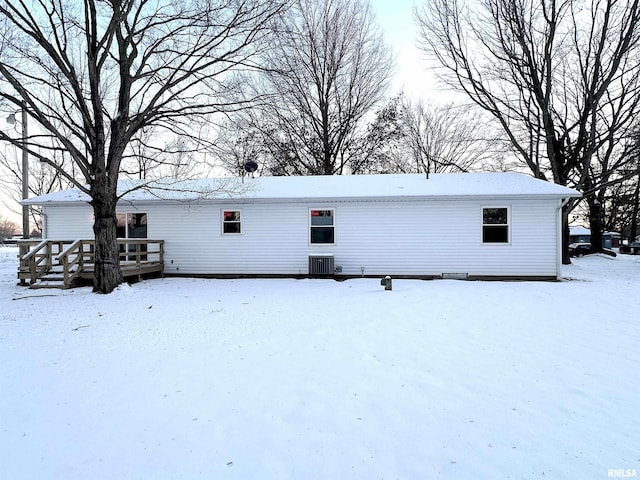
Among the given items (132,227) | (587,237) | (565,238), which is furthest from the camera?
(587,237)

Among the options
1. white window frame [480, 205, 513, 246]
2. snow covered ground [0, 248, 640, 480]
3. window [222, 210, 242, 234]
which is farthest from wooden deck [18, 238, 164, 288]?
white window frame [480, 205, 513, 246]

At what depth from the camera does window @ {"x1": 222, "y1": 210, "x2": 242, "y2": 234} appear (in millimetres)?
12289

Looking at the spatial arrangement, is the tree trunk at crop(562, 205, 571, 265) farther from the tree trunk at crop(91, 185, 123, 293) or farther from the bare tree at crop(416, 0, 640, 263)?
the tree trunk at crop(91, 185, 123, 293)

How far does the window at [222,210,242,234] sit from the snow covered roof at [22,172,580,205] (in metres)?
0.62

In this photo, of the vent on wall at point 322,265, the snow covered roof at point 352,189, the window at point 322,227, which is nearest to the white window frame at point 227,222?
the snow covered roof at point 352,189

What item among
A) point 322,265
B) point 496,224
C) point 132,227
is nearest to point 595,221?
point 496,224

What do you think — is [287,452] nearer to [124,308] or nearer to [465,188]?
[124,308]

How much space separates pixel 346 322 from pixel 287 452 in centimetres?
364

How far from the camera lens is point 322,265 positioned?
11.5m

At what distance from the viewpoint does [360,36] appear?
20.9 meters

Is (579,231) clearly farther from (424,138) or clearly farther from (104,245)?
(104,245)

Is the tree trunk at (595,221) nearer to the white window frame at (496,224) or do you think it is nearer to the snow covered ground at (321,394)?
the white window frame at (496,224)

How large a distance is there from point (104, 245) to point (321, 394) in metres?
8.19

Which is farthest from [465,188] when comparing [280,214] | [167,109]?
[167,109]
